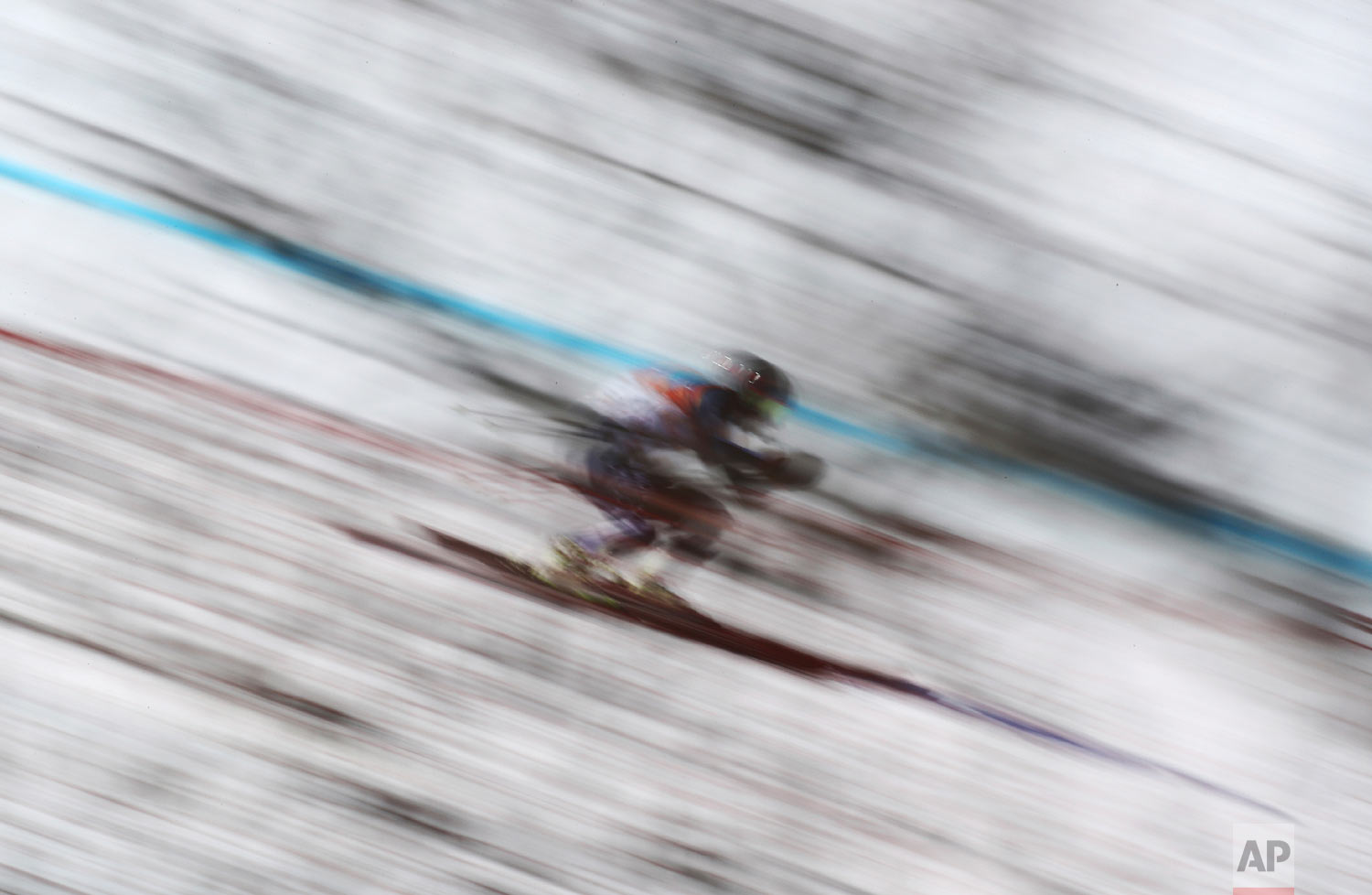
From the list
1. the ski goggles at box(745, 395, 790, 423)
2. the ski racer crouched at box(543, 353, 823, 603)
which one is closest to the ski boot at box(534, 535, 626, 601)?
the ski racer crouched at box(543, 353, 823, 603)

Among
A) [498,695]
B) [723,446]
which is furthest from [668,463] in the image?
[498,695]

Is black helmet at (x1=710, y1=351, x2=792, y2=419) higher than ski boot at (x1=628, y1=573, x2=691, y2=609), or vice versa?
black helmet at (x1=710, y1=351, x2=792, y2=419)

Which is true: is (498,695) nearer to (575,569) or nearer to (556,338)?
(575,569)

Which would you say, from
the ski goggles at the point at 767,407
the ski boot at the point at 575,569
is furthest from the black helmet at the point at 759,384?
the ski boot at the point at 575,569

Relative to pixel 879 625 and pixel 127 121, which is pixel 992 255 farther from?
pixel 127 121

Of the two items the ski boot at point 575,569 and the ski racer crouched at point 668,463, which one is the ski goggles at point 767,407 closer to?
the ski racer crouched at point 668,463

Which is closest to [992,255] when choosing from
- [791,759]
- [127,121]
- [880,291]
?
[880,291]

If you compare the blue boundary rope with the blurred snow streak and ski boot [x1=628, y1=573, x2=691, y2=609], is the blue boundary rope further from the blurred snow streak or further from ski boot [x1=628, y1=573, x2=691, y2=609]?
ski boot [x1=628, y1=573, x2=691, y2=609]
